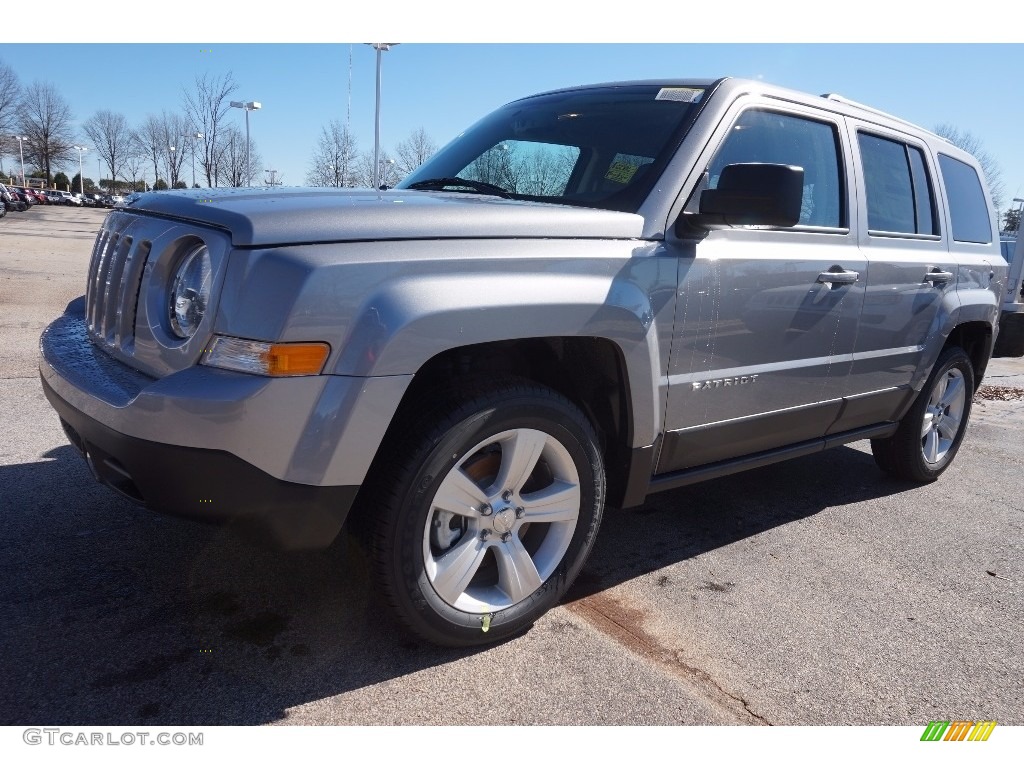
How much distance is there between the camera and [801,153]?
343cm

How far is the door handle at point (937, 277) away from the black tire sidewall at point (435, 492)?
2458 millimetres

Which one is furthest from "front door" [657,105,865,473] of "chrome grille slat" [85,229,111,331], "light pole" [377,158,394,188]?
"light pole" [377,158,394,188]

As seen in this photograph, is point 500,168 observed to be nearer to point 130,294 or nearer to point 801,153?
point 801,153

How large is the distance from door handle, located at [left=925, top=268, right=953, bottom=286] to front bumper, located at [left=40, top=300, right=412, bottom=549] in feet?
10.4

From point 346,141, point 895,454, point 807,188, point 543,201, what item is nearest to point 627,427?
point 543,201

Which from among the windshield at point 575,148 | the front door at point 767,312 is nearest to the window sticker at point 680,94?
the windshield at point 575,148

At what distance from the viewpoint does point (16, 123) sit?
6272 cm

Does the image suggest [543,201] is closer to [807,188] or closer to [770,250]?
[770,250]

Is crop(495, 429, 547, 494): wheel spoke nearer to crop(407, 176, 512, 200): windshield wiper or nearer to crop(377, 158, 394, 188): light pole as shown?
crop(407, 176, 512, 200): windshield wiper

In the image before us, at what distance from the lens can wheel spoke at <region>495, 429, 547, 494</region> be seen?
2467mm

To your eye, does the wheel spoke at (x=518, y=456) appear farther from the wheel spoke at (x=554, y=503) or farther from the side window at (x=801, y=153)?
the side window at (x=801, y=153)

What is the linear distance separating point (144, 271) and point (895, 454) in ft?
13.5

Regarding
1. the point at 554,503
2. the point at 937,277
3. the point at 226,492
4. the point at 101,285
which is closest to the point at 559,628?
the point at 554,503

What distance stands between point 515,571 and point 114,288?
1617 millimetres
